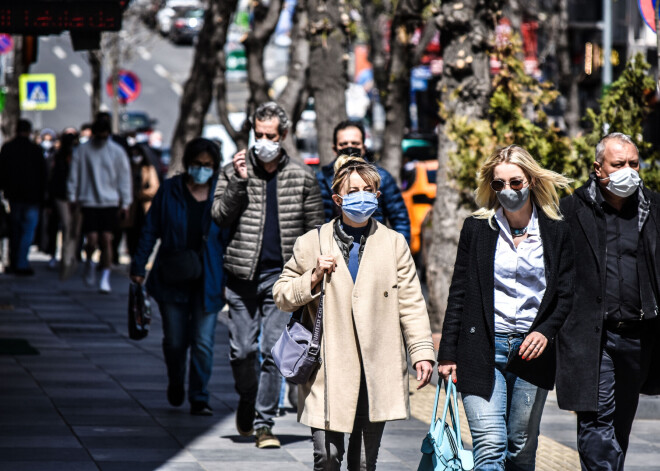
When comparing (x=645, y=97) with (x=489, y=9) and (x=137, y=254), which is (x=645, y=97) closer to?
(x=489, y=9)

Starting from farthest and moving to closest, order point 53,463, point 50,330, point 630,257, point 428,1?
point 428,1 → point 50,330 → point 53,463 → point 630,257

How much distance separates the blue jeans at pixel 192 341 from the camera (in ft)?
28.3

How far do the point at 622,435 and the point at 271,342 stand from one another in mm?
2248

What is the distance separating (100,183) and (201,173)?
735 cm

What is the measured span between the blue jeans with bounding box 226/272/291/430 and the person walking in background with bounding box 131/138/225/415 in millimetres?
618

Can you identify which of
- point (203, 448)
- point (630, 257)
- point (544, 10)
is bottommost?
point (203, 448)

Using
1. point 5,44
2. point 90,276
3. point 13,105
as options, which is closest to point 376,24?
point 5,44

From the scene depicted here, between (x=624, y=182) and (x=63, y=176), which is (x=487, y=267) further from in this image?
(x=63, y=176)

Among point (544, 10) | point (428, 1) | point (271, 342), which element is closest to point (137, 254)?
point (271, 342)

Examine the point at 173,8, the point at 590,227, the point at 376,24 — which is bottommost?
the point at 590,227

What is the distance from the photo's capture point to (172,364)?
28.7ft

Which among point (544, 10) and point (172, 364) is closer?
point (172, 364)

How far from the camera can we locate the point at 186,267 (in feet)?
27.9

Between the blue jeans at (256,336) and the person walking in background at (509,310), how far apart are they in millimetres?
2068
